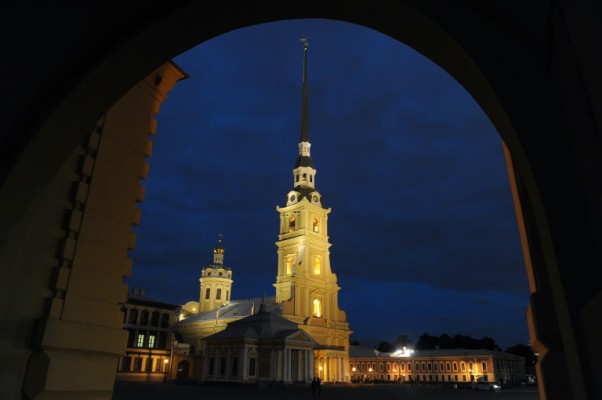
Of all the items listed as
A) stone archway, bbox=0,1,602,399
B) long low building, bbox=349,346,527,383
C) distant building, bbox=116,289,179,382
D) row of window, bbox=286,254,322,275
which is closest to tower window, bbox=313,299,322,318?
row of window, bbox=286,254,322,275

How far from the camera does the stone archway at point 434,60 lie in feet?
5.46

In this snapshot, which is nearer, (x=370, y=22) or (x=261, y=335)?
(x=370, y=22)

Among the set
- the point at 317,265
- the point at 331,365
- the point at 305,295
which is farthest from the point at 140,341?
the point at 317,265

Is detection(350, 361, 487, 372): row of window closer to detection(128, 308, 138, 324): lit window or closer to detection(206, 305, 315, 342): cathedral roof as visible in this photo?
detection(206, 305, 315, 342): cathedral roof

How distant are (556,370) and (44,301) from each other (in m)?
4.82

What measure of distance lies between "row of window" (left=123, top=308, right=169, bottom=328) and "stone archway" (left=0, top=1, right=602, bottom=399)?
59364 millimetres

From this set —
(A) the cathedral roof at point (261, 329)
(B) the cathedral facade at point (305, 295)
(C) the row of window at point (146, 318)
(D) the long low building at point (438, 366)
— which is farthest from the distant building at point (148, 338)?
(D) the long low building at point (438, 366)

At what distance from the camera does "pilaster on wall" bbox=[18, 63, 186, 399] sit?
179 inches

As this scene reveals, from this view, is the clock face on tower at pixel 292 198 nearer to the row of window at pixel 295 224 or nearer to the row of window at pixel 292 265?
the row of window at pixel 295 224

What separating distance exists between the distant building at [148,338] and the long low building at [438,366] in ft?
103

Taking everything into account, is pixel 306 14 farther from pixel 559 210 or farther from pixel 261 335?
pixel 261 335

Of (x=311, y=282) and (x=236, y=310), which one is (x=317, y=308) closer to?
(x=311, y=282)

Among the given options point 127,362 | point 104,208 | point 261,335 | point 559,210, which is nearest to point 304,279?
point 261,335

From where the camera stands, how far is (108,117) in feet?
19.6
